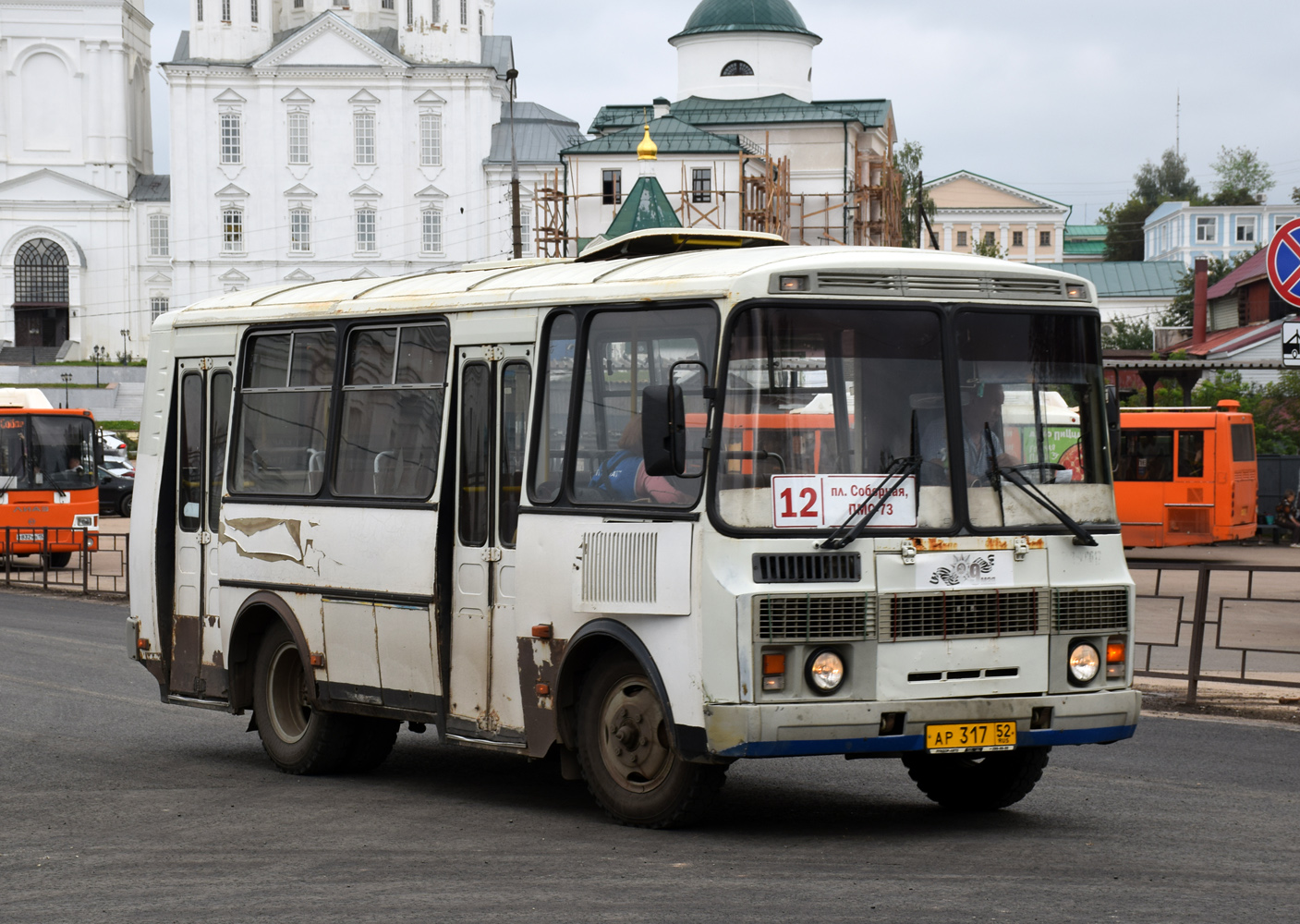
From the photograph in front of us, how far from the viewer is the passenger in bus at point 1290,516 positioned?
39.1 m

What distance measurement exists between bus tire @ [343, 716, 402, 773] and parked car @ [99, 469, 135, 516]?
138 ft

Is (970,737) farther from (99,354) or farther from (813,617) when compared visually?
(99,354)

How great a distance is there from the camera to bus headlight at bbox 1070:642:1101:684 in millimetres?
8789

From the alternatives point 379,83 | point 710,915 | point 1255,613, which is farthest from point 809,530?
point 379,83

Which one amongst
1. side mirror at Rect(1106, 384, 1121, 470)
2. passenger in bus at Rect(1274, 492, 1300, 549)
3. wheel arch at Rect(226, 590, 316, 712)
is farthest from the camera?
passenger in bus at Rect(1274, 492, 1300, 549)

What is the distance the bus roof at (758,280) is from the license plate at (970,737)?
1917 mm

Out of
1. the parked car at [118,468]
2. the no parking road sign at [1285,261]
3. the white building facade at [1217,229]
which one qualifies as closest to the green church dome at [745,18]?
the parked car at [118,468]

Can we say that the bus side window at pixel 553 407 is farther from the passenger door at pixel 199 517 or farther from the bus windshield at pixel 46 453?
the bus windshield at pixel 46 453

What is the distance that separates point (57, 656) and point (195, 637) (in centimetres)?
718

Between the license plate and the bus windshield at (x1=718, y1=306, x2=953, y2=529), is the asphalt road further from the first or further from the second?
the bus windshield at (x1=718, y1=306, x2=953, y2=529)

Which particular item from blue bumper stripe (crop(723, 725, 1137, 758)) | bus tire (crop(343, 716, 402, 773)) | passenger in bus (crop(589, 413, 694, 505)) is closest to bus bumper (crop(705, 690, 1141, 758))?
blue bumper stripe (crop(723, 725, 1137, 758))

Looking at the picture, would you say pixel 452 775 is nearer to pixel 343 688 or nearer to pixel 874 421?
pixel 343 688

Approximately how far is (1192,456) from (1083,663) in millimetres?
28993

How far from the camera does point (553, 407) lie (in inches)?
370
